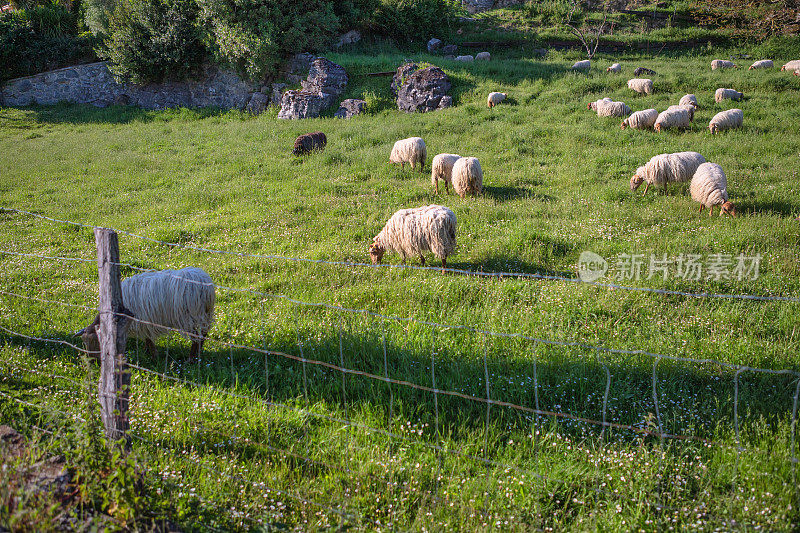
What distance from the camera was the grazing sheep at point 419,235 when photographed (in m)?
7.02

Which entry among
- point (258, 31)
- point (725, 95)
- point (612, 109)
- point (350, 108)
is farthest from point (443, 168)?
point (258, 31)

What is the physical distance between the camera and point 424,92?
18453mm

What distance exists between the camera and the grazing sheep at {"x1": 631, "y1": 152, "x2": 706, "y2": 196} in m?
9.69

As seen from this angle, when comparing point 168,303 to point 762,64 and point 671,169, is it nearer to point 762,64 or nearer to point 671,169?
point 671,169

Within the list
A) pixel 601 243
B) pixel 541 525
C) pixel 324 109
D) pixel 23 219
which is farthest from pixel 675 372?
pixel 324 109

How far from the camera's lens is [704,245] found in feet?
23.5

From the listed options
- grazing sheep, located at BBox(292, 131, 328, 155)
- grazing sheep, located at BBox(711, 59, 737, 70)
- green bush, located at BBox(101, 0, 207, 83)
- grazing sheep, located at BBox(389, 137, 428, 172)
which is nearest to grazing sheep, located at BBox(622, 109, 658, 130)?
grazing sheep, located at BBox(389, 137, 428, 172)

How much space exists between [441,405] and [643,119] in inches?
509

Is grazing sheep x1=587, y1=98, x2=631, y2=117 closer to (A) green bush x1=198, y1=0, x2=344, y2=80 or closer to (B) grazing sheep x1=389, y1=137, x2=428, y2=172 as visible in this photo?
(B) grazing sheep x1=389, y1=137, x2=428, y2=172

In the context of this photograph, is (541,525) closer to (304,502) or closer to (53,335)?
(304,502)

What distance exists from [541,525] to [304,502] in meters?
1.53

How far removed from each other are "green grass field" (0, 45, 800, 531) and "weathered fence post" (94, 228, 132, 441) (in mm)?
267

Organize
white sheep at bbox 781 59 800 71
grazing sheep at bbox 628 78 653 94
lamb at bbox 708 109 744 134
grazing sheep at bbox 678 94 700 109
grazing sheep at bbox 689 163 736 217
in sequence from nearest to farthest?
grazing sheep at bbox 689 163 736 217 < lamb at bbox 708 109 744 134 < grazing sheep at bbox 678 94 700 109 < grazing sheep at bbox 628 78 653 94 < white sheep at bbox 781 59 800 71

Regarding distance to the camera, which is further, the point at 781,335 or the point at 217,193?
the point at 217,193
